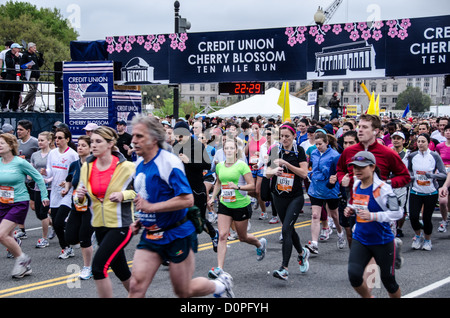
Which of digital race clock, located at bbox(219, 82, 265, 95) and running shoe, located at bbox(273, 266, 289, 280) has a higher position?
digital race clock, located at bbox(219, 82, 265, 95)

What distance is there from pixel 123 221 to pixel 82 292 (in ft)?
5.18

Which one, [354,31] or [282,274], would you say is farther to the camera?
[354,31]

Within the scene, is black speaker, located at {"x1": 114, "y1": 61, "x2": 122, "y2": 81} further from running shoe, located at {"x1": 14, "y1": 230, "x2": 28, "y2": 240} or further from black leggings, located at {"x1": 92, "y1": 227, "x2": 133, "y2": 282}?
black leggings, located at {"x1": 92, "y1": 227, "x2": 133, "y2": 282}

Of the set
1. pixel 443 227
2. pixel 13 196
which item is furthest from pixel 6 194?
pixel 443 227

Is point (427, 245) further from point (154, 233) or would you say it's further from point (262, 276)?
point (154, 233)

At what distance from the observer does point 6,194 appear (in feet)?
23.9

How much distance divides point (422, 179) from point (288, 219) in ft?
10.5

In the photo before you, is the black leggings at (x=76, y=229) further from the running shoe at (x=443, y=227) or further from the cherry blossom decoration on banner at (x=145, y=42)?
the cherry blossom decoration on banner at (x=145, y=42)

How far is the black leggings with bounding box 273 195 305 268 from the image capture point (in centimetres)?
686

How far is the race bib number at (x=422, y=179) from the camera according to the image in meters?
8.88

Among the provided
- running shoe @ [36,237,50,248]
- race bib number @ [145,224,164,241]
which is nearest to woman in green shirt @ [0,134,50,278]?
running shoe @ [36,237,50,248]

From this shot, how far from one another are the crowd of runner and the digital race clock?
3.86m
